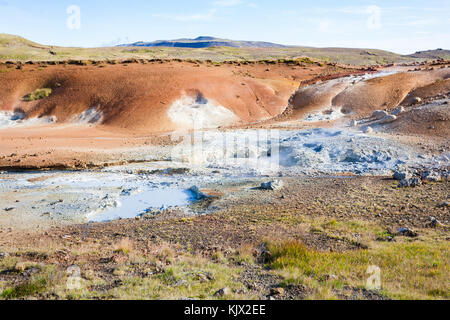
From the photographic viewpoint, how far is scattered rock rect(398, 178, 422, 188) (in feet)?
51.7

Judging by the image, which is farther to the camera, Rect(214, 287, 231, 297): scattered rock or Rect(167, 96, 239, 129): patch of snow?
Rect(167, 96, 239, 129): patch of snow

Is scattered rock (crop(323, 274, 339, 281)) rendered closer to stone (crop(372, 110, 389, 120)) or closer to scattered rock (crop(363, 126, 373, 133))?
scattered rock (crop(363, 126, 373, 133))

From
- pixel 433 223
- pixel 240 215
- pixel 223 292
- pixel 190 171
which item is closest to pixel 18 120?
pixel 190 171

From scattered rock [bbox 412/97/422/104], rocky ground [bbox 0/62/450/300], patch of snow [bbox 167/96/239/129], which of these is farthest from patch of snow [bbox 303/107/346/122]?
patch of snow [bbox 167/96/239/129]

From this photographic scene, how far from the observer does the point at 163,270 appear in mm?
8391

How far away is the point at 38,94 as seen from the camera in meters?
37.1

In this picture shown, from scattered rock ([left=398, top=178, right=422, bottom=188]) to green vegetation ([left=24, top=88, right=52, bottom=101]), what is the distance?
3335 centimetres

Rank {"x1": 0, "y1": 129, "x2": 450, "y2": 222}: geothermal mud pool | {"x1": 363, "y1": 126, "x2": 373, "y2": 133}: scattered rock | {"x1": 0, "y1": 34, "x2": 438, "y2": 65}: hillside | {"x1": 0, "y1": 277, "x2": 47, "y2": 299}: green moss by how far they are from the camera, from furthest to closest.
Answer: {"x1": 0, "y1": 34, "x2": 438, "y2": 65}: hillside → {"x1": 363, "y1": 126, "x2": 373, "y2": 133}: scattered rock → {"x1": 0, "y1": 129, "x2": 450, "y2": 222}: geothermal mud pool → {"x1": 0, "y1": 277, "x2": 47, "y2": 299}: green moss

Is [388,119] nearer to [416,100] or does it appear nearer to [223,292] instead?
[416,100]

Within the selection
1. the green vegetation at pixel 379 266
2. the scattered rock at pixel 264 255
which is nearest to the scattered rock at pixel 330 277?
the green vegetation at pixel 379 266

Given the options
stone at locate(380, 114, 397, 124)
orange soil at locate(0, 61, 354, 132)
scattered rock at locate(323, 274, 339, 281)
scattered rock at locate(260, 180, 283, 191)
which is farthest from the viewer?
orange soil at locate(0, 61, 354, 132)

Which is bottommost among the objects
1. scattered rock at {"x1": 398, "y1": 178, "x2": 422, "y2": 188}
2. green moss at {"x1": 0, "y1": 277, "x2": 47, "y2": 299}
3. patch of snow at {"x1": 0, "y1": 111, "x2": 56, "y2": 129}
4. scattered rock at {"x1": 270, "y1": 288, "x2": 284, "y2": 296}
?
green moss at {"x1": 0, "y1": 277, "x2": 47, "y2": 299}
